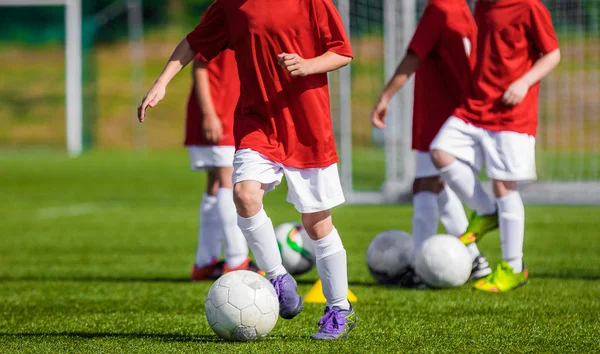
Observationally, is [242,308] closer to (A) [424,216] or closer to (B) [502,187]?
(B) [502,187]

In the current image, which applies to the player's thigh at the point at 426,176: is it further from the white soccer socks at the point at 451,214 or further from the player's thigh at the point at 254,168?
the player's thigh at the point at 254,168

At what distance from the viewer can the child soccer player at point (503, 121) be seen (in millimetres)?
6016

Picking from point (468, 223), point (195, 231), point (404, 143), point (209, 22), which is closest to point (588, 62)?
point (404, 143)

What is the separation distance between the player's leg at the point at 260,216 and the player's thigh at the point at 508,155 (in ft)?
6.36

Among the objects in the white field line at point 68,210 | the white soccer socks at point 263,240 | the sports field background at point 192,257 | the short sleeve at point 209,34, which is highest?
the short sleeve at point 209,34

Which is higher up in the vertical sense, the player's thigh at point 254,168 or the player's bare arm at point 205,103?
the player's bare arm at point 205,103

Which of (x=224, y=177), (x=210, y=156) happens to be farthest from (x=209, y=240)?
(x=210, y=156)

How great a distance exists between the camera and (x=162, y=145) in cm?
A: 3297

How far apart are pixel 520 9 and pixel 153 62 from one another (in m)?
30.1

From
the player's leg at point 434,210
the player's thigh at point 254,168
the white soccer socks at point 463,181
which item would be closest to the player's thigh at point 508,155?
the white soccer socks at point 463,181

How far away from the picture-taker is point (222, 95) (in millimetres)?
6637

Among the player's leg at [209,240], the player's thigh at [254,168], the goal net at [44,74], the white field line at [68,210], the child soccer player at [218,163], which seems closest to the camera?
the player's thigh at [254,168]

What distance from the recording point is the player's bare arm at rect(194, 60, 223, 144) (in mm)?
6281

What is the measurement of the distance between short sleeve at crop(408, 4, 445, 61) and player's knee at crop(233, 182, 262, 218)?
207 cm
